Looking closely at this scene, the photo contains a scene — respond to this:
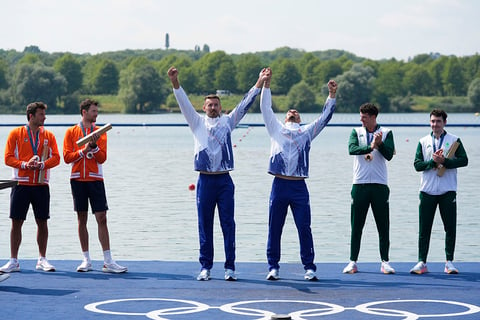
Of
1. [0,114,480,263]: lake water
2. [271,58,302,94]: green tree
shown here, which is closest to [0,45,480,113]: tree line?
[271,58,302,94]: green tree

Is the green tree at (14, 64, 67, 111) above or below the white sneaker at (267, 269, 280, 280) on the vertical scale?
above

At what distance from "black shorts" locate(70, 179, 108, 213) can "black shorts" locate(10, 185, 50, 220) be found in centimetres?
36

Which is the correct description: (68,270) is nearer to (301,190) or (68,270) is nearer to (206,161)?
(206,161)

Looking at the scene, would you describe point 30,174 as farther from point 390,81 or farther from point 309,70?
point 309,70

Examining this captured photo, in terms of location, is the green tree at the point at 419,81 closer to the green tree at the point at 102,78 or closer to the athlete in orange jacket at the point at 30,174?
the green tree at the point at 102,78

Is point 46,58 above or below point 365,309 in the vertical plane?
above

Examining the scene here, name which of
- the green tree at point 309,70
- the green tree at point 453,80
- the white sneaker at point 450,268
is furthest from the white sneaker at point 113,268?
the green tree at point 309,70

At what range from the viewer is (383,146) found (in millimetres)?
10656

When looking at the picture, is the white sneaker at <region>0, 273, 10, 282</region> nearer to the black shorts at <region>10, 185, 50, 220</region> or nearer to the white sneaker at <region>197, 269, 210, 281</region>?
the black shorts at <region>10, 185, 50, 220</region>

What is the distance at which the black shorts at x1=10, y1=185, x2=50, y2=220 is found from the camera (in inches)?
431

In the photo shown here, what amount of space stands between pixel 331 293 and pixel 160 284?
183 centimetres

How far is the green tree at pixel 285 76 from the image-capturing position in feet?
548

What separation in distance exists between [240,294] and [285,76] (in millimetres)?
160950

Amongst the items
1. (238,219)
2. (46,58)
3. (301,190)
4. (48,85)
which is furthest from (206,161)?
(46,58)
